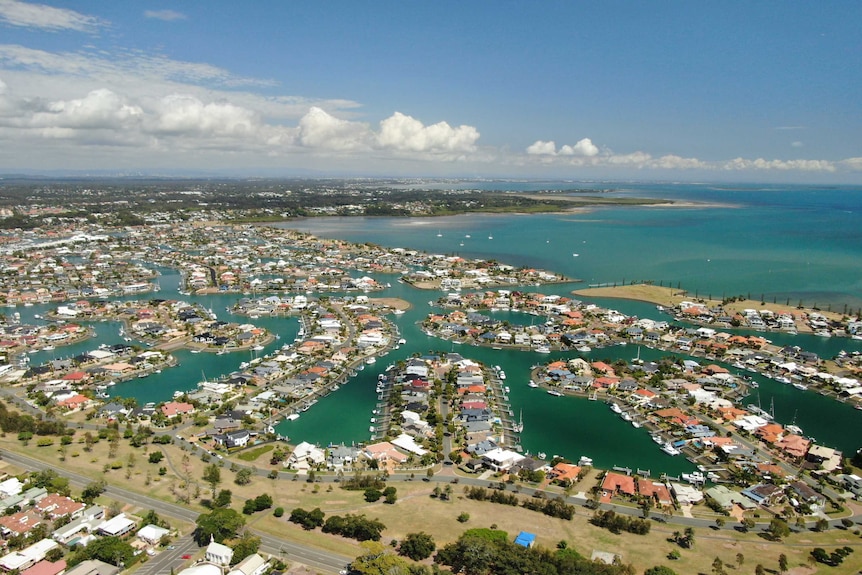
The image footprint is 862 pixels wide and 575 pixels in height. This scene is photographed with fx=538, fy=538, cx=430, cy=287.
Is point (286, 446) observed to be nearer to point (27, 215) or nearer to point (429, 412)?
point (429, 412)

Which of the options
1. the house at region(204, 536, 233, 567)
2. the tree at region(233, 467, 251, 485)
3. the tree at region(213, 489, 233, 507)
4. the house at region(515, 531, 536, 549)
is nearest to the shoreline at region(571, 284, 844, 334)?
the house at region(515, 531, 536, 549)

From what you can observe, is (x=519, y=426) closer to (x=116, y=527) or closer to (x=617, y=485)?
(x=617, y=485)

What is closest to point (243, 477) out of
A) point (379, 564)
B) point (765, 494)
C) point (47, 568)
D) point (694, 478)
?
point (47, 568)

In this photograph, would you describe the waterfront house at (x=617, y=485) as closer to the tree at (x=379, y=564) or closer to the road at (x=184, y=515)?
the tree at (x=379, y=564)

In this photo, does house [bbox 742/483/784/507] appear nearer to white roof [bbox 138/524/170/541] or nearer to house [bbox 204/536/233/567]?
house [bbox 204/536/233/567]

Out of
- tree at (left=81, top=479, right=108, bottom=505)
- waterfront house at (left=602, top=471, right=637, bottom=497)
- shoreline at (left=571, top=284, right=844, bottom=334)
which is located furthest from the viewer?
shoreline at (left=571, top=284, right=844, bottom=334)

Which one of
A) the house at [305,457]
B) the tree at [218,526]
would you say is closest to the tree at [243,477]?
the house at [305,457]
